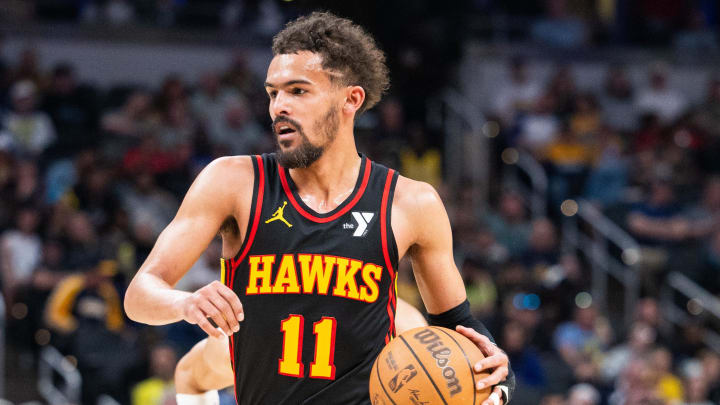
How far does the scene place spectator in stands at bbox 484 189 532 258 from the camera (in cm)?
1168

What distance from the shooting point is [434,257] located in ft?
13.3

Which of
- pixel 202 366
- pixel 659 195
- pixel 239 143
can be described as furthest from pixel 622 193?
pixel 202 366

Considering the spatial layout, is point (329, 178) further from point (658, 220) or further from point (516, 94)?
point (516, 94)

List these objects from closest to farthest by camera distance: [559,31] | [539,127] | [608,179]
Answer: [608,179] → [539,127] → [559,31]

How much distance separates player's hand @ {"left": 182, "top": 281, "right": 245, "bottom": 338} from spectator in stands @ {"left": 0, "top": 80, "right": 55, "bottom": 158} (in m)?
8.40

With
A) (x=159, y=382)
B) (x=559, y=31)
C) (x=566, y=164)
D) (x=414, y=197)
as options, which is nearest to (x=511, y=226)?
(x=566, y=164)

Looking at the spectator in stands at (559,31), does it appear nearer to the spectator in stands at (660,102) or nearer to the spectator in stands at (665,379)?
the spectator in stands at (660,102)

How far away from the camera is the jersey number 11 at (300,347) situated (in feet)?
12.4

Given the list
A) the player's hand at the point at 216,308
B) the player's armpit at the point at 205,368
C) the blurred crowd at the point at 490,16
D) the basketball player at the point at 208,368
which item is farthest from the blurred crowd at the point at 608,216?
the player's hand at the point at 216,308

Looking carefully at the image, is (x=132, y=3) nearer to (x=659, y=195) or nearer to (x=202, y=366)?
(x=659, y=195)

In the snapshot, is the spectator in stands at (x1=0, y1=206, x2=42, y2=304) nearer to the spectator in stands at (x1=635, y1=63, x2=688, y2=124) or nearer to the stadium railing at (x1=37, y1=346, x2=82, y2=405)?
the stadium railing at (x1=37, y1=346, x2=82, y2=405)

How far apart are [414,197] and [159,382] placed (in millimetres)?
5124

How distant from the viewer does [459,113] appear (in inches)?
545

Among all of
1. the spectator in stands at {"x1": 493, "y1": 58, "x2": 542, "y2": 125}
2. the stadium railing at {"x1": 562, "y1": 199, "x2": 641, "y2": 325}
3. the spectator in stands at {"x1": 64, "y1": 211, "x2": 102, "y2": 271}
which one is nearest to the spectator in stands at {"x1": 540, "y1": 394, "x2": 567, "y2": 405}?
the stadium railing at {"x1": 562, "y1": 199, "x2": 641, "y2": 325}
